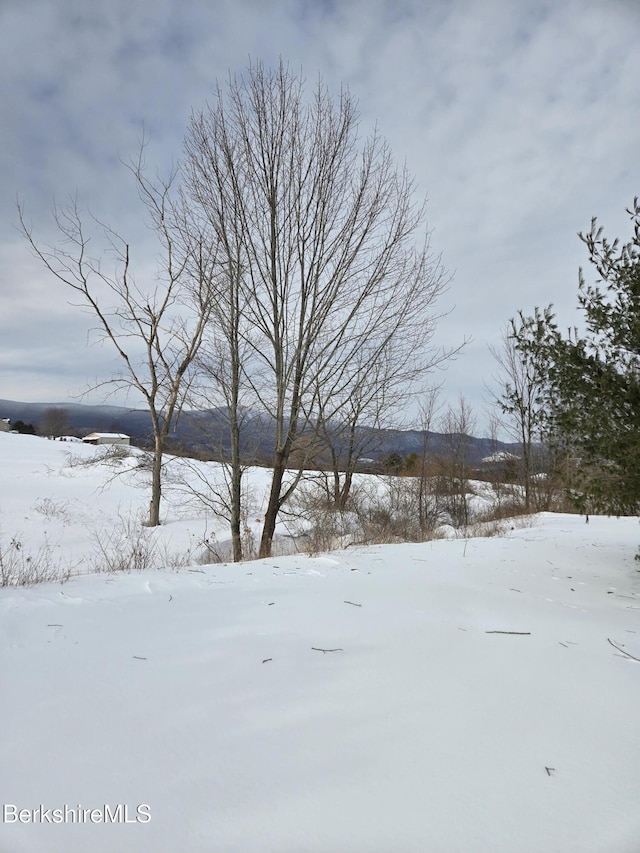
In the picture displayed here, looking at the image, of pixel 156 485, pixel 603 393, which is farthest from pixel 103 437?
pixel 603 393

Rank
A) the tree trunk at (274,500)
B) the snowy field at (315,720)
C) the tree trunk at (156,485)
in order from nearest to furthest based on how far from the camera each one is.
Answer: the snowy field at (315,720) < the tree trunk at (274,500) < the tree trunk at (156,485)

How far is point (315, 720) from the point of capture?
1.64 metres

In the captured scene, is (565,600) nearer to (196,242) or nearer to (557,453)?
(557,453)

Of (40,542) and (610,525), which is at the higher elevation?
(610,525)

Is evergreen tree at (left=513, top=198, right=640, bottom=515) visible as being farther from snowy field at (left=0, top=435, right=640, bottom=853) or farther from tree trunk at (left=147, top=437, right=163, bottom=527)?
tree trunk at (left=147, top=437, right=163, bottom=527)

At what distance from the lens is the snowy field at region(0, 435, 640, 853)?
3.87 feet

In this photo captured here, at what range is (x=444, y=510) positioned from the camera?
20.9 m

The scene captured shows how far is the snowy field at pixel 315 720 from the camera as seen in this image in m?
1.18

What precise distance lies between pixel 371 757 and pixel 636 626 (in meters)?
2.35

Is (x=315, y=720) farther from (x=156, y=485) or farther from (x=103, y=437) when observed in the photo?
(x=103, y=437)

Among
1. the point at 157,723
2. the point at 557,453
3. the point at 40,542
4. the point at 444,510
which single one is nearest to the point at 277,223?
the point at 557,453

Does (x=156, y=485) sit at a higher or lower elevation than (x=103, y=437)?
lower

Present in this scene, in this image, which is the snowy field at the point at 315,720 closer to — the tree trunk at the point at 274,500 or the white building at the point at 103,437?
the tree trunk at the point at 274,500

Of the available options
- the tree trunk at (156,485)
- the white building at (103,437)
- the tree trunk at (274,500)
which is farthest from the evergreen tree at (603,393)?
the white building at (103,437)
